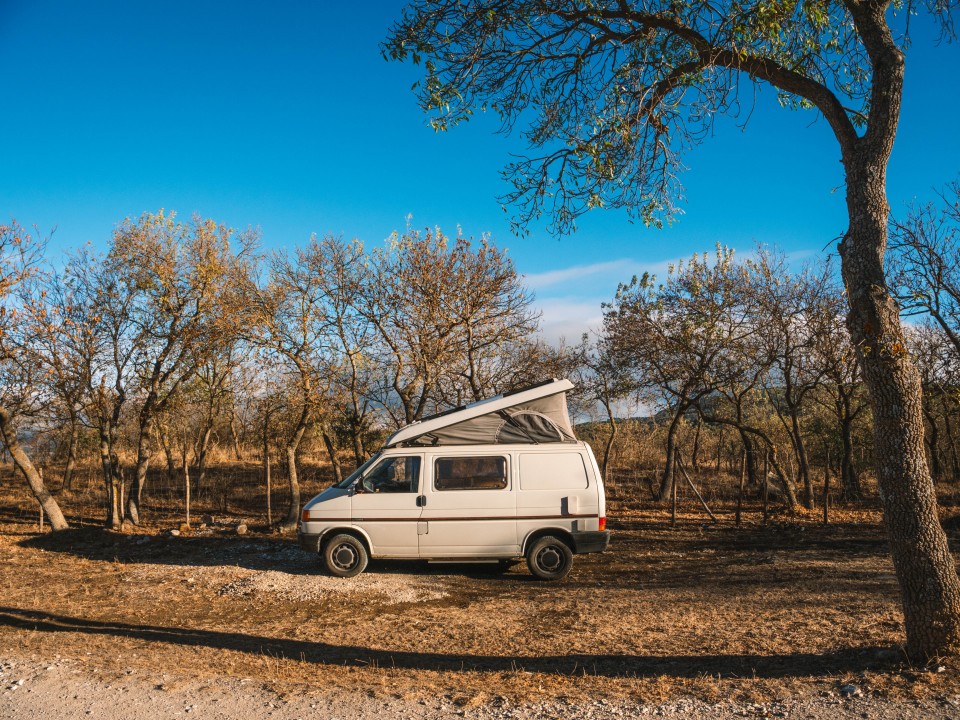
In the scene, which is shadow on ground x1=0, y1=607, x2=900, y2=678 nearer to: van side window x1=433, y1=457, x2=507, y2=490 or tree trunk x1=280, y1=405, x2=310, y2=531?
van side window x1=433, y1=457, x2=507, y2=490

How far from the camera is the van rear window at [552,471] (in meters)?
10.4

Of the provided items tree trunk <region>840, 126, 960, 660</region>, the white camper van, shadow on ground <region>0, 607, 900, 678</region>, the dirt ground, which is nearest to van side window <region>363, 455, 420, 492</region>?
the white camper van

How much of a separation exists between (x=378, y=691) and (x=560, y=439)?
232 inches

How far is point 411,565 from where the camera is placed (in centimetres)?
1134

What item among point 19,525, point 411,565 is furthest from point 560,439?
point 19,525

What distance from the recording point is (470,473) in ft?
34.5

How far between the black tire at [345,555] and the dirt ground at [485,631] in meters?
0.23

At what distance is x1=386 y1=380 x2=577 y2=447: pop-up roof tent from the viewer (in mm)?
10688

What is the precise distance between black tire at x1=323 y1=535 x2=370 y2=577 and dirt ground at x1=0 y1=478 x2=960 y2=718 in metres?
0.23

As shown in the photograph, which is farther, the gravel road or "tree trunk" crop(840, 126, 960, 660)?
"tree trunk" crop(840, 126, 960, 660)

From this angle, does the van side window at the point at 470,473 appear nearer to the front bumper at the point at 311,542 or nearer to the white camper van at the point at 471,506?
the white camper van at the point at 471,506

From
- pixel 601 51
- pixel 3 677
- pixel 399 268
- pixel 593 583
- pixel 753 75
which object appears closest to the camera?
pixel 3 677

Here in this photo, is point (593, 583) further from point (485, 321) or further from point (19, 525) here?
point (19, 525)

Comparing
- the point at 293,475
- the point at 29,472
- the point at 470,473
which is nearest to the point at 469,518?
the point at 470,473
